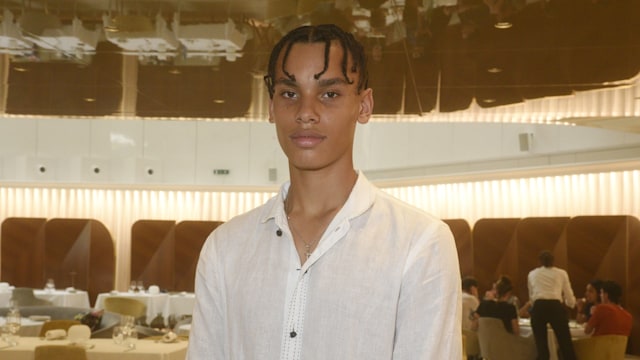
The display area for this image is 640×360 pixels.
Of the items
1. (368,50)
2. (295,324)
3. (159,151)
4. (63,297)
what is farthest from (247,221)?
(159,151)

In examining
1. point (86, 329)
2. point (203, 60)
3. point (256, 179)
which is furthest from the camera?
point (256, 179)

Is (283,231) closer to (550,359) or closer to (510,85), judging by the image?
(510,85)

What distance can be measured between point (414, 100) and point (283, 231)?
806 cm

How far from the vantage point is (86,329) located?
7555mm

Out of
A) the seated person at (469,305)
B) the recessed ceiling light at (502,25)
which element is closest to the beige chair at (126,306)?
the seated person at (469,305)

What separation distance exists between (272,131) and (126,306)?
465cm

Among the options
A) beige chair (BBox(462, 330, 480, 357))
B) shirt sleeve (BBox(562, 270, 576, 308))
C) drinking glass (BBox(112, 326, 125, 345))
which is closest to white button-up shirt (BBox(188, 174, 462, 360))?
drinking glass (BBox(112, 326, 125, 345))

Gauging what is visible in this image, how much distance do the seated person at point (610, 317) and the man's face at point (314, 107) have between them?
8597 mm

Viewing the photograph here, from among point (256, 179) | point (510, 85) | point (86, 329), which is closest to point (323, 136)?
point (86, 329)

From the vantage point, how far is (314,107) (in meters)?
1.70

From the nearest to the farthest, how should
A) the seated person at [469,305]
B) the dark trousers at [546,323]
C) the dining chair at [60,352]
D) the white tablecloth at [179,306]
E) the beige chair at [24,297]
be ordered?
A: the dining chair at [60,352] → the dark trousers at [546,323] → the seated person at [469,305] → the beige chair at [24,297] → the white tablecloth at [179,306]

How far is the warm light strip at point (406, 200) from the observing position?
1278 cm

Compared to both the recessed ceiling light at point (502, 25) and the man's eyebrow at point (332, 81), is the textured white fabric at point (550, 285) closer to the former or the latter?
the recessed ceiling light at point (502, 25)

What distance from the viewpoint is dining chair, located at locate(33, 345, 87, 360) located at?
6.84 metres
